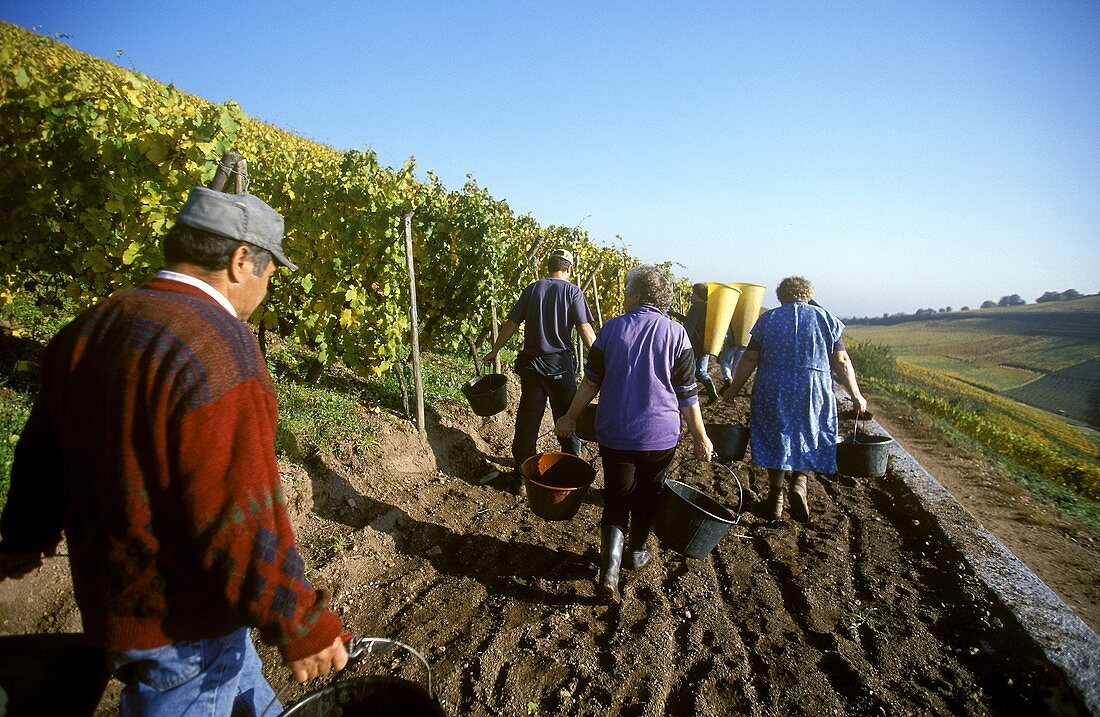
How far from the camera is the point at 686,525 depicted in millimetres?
3027

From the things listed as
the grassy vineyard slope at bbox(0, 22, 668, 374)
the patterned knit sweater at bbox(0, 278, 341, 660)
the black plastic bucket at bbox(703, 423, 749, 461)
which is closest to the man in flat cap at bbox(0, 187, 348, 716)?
the patterned knit sweater at bbox(0, 278, 341, 660)

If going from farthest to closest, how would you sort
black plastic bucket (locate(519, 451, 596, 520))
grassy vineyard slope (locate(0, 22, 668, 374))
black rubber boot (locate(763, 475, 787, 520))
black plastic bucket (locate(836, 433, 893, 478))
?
black rubber boot (locate(763, 475, 787, 520)), black plastic bucket (locate(836, 433, 893, 478)), grassy vineyard slope (locate(0, 22, 668, 374)), black plastic bucket (locate(519, 451, 596, 520))

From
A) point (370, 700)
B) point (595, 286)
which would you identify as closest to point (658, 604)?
point (370, 700)

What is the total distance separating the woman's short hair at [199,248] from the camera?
4.11ft

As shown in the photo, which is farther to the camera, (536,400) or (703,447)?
(536,400)

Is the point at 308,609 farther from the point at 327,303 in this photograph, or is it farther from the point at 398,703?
the point at 327,303

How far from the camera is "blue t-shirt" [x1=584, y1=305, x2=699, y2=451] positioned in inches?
118

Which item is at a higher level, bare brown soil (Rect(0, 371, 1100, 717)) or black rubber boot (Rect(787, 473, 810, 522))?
black rubber boot (Rect(787, 473, 810, 522))

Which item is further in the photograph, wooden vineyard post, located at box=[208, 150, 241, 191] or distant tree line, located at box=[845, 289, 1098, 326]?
distant tree line, located at box=[845, 289, 1098, 326]

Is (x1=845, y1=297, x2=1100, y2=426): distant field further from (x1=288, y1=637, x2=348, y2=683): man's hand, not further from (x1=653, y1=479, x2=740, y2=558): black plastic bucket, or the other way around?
(x1=288, y1=637, x2=348, y2=683): man's hand

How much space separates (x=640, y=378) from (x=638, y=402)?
0.14 m

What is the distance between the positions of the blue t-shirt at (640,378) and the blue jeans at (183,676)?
82.3 inches

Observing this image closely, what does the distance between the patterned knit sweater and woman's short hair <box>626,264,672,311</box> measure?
2.29m

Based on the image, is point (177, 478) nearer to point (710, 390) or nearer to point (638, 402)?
point (638, 402)
